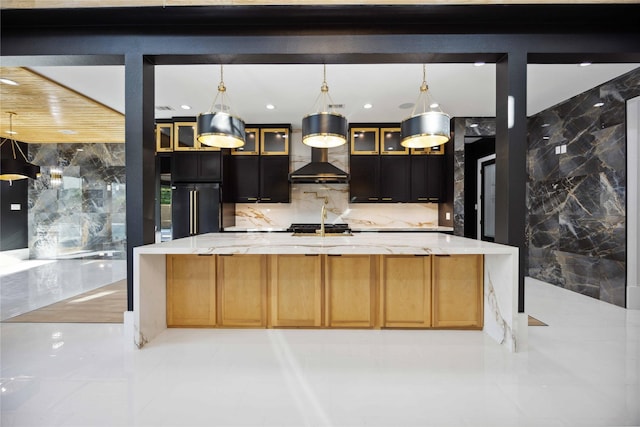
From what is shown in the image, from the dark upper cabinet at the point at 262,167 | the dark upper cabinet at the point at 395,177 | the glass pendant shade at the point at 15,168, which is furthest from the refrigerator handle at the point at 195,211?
the dark upper cabinet at the point at 395,177

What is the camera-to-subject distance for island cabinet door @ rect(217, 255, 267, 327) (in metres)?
2.73

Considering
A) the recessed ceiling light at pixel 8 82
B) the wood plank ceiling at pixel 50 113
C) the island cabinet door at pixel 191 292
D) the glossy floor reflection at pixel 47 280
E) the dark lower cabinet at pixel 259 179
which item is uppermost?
the recessed ceiling light at pixel 8 82

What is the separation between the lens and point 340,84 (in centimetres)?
373

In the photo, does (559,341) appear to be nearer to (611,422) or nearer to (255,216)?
(611,422)

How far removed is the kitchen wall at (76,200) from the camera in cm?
665

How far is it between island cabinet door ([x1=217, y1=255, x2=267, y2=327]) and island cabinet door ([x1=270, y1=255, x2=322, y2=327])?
108 mm

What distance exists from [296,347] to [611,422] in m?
1.96

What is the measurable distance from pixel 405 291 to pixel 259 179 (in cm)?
364

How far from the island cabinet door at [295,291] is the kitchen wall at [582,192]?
3.82 meters

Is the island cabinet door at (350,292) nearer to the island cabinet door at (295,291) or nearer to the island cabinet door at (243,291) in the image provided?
the island cabinet door at (295,291)

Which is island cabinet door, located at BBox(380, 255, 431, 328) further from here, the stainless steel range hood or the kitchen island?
the stainless steel range hood

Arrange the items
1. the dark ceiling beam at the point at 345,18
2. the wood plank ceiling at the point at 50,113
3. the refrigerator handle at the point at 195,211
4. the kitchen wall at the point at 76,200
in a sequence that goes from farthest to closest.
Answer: the kitchen wall at the point at 76,200
the refrigerator handle at the point at 195,211
the wood plank ceiling at the point at 50,113
the dark ceiling beam at the point at 345,18

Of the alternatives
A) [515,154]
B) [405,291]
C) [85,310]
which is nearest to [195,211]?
[85,310]

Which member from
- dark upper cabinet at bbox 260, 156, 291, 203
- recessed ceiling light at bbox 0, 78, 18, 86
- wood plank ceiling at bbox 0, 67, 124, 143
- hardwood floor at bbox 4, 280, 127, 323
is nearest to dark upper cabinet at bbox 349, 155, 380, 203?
dark upper cabinet at bbox 260, 156, 291, 203
